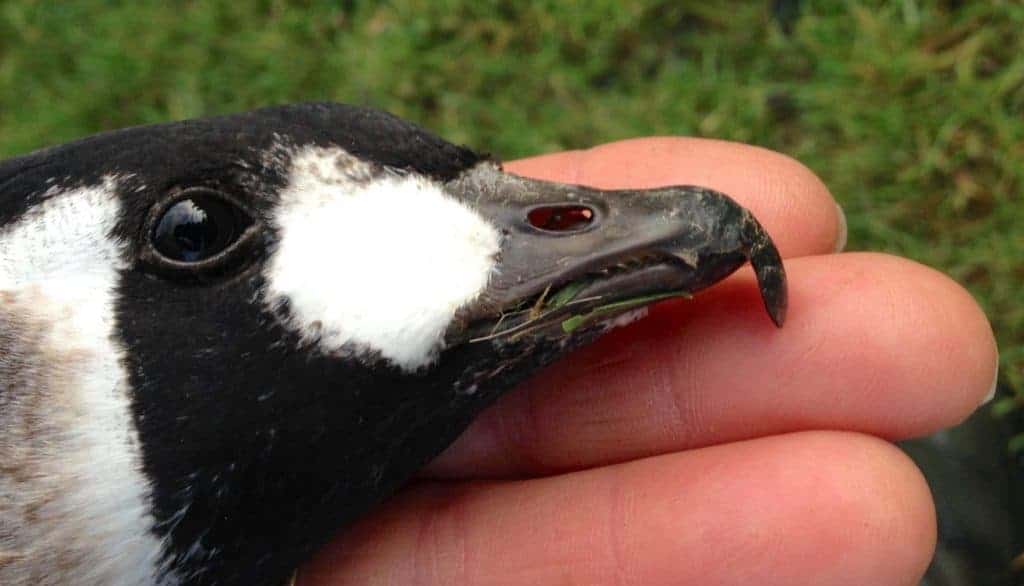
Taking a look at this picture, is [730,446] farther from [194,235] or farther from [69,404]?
[69,404]

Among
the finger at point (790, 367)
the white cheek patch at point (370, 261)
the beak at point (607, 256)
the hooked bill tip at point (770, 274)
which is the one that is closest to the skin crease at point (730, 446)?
the finger at point (790, 367)

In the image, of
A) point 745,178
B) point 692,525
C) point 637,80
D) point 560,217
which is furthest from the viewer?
point 637,80

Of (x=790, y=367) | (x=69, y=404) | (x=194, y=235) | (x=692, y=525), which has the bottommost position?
(x=692, y=525)

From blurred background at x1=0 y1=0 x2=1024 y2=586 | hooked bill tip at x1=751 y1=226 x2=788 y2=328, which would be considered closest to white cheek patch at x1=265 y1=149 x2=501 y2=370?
hooked bill tip at x1=751 y1=226 x2=788 y2=328

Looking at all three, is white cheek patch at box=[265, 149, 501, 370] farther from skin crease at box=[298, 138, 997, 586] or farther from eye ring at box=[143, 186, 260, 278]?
skin crease at box=[298, 138, 997, 586]

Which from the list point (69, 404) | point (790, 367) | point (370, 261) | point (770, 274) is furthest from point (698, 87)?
point (69, 404)
